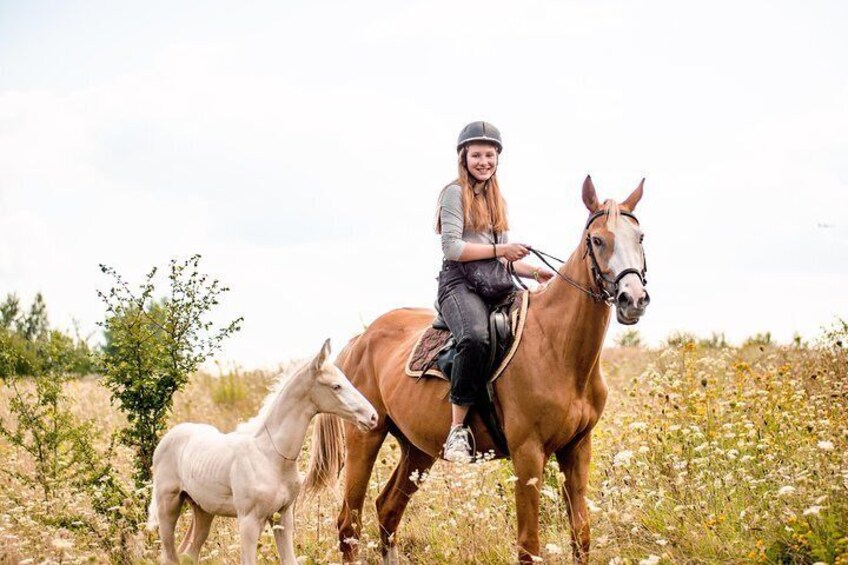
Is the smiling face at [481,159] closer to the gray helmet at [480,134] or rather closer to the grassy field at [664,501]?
the gray helmet at [480,134]

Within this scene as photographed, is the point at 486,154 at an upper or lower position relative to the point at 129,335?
upper

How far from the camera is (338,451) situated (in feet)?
25.5

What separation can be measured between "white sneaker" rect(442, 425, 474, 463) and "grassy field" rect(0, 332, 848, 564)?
262 millimetres

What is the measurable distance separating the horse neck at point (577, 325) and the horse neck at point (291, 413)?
1.75 meters

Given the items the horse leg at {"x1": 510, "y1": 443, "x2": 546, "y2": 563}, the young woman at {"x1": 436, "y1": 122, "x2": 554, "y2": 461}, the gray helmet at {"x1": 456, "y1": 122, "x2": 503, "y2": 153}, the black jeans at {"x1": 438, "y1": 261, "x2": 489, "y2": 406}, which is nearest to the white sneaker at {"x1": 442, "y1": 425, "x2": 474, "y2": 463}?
the young woman at {"x1": 436, "y1": 122, "x2": 554, "y2": 461}

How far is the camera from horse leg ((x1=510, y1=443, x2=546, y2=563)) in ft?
20.3

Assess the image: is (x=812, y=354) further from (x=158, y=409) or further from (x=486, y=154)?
(x=158, y=409)

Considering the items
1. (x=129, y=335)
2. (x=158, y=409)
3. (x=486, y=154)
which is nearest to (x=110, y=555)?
(x=158, y=409)

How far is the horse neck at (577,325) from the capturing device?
6316mm

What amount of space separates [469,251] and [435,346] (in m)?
0.95

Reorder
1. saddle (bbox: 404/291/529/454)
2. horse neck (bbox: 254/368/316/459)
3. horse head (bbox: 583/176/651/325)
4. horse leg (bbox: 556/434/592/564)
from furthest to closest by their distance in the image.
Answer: saddle (bbox: 404/291/529/454)
horse leg (bbox: 556/434/592/564)
horse neck (bbox: 254/368/316/459)
horse head (bbox: 583/176/651/325)

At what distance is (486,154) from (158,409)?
416 cm

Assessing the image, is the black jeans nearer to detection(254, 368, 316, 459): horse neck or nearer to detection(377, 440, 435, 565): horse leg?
detection(254, 368, 316, 459): horse neck

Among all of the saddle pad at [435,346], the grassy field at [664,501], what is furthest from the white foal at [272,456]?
the saddle pad at [435,346]
